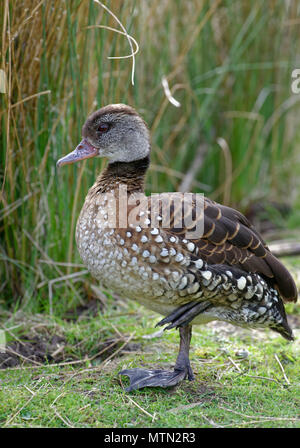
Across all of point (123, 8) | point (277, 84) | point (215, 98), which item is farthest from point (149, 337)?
point (277, 84)

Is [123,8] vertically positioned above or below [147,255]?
above

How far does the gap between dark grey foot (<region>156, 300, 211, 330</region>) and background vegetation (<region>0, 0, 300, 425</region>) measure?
488mm

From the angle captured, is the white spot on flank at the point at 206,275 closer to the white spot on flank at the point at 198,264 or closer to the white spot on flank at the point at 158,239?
the white spot on flank at the point at 198,264

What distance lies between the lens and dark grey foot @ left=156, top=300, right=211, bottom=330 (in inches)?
120

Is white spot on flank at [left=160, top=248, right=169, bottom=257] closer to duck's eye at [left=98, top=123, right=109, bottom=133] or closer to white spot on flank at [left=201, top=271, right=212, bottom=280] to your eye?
white spot on flank at [left=201, top=271, right=212, bottom=280]

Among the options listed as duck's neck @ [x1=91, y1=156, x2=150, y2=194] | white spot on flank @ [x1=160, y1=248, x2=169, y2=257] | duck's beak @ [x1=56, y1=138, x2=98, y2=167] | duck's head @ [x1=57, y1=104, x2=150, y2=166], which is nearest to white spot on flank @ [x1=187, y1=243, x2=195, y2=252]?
white spot on flank @ [x1=160, y1=248, x2=169, y2=257]

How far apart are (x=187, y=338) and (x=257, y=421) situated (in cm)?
64

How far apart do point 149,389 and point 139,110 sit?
2.15m

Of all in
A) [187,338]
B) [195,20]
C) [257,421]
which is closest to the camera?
[257,421]

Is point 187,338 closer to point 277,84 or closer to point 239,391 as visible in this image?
point 239,391

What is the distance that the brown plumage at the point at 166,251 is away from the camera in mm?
2990

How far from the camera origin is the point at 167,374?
3172 mm

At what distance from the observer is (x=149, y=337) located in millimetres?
3770

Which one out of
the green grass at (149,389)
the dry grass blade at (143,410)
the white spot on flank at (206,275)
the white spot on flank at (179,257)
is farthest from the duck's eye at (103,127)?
the dry grass blade at (143,410)
